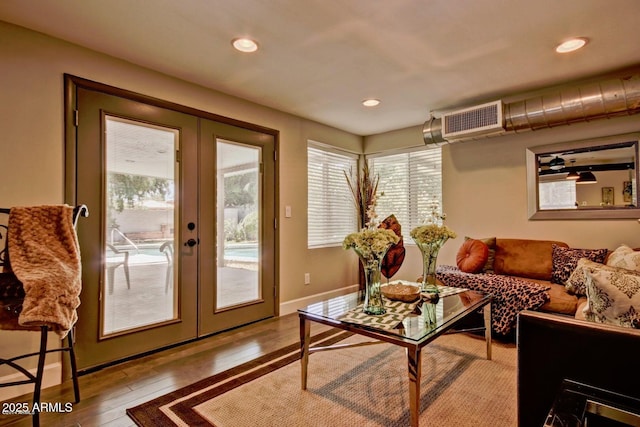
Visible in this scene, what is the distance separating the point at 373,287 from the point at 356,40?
1.66 meters

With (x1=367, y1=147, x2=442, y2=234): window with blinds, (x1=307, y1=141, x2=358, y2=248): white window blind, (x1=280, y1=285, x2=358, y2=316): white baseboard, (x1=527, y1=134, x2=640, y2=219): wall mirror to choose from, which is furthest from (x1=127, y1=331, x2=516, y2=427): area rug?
(x1=367, y1=147, x2=442, y2=234): window with blinds

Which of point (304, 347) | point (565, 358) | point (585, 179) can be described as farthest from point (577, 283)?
point (304, 347)

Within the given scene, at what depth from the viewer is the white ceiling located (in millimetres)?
1974

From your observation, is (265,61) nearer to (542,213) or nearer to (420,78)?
(420,78)

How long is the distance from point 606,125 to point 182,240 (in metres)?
3.96

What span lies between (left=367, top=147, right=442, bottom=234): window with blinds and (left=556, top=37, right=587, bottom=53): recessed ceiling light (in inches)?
73.7

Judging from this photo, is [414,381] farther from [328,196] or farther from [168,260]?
[328,196]

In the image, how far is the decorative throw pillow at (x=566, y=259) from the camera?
2945mm

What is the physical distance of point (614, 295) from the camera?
1368mm

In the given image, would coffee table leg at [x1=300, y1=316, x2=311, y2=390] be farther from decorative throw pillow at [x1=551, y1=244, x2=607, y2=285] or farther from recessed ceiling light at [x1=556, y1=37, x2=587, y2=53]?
recessed ceiling light at [x1=556, y1=37, x2=587, y2=53]

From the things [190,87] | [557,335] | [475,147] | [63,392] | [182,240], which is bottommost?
[63,392]

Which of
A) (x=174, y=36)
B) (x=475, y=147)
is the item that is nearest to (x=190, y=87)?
(x=174, y=36)

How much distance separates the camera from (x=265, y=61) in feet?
8.72

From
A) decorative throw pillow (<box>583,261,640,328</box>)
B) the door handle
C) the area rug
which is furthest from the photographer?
the door handle
